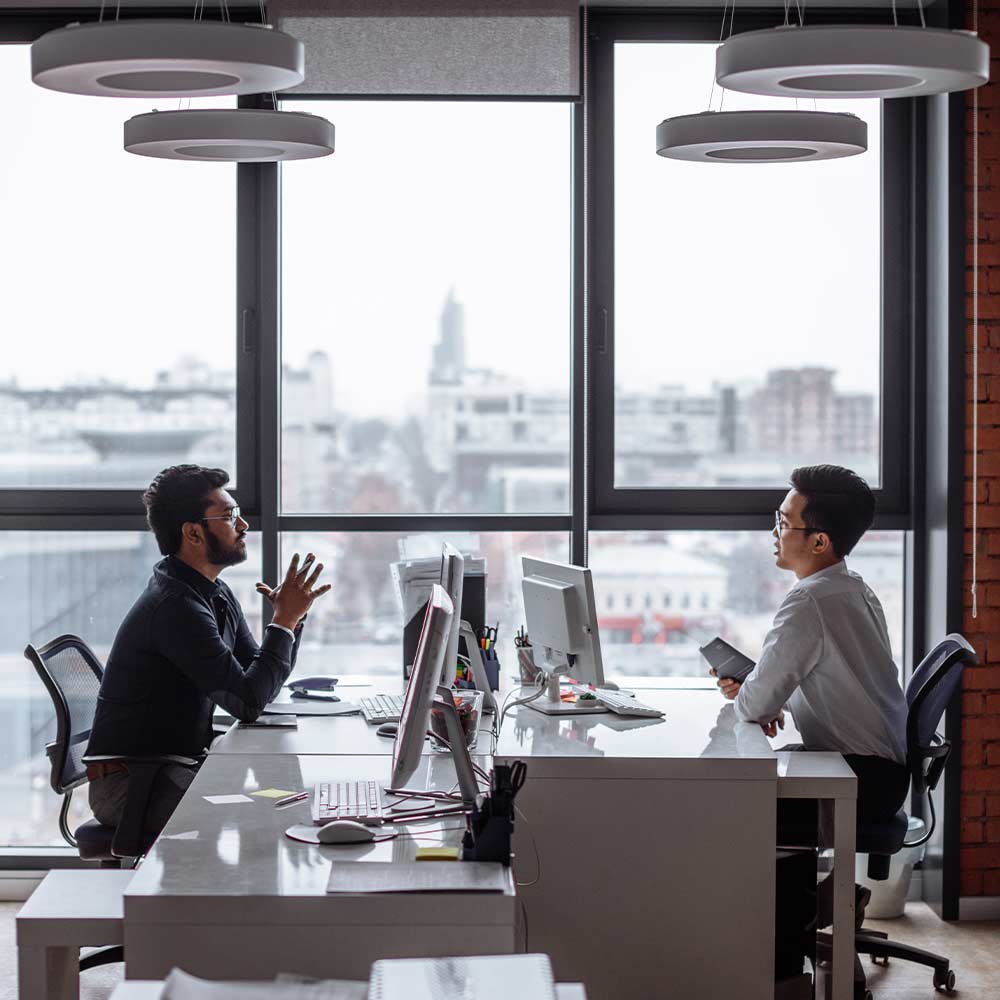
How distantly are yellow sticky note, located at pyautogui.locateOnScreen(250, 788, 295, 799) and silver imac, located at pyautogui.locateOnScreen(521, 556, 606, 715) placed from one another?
0.91 meters

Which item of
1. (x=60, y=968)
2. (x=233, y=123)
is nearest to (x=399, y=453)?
(x=233, y=123)

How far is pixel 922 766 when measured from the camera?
11.6ft

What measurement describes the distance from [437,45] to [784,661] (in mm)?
2181

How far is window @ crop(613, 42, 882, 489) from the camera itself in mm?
4551

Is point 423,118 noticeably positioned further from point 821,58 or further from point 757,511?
point 821,58

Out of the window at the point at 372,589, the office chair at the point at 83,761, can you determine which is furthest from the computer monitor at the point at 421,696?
the window at the point at 372,589

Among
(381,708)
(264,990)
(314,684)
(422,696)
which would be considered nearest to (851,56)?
(422,696)

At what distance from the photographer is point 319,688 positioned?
13.3 ft

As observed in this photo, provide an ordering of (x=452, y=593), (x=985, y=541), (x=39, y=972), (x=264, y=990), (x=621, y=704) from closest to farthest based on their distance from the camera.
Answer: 1. (x=264, y=990)
2. (x=39, y=972)
3. (x=452, y=593)
4. (x=621, y=704)
5. (x=985, y=541)

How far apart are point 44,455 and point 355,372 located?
1.12 metres

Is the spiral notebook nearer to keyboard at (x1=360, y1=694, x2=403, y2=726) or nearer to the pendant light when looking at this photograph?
keyboard at (x1=360, y1=694, x2=403, y2=726)

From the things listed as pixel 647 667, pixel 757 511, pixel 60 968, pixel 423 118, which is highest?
pixel 423 118

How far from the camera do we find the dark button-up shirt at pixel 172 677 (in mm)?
3416

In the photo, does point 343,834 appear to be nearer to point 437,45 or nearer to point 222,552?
point 222,552
